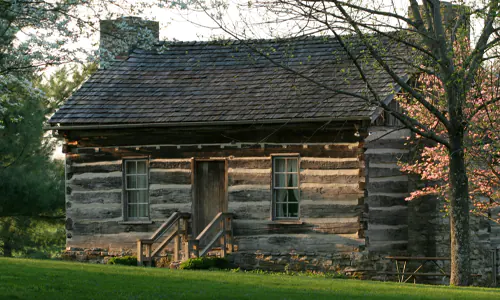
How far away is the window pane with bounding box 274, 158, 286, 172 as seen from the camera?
69.9 ft

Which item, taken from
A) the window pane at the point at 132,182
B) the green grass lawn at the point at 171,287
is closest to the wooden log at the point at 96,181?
the window pane at the point at 132,182

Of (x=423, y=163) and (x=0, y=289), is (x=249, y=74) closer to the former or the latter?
(x=423, y=163)

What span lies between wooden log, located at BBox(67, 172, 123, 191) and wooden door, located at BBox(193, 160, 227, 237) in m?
2.03

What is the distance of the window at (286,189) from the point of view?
832 inches

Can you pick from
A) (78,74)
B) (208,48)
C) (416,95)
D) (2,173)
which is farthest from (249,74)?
(78,74)

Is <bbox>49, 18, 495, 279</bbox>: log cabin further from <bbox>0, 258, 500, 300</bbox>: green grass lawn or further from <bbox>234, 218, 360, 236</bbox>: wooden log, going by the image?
<bbox>0, 258, 500, 300</bbox>: green grass lawn

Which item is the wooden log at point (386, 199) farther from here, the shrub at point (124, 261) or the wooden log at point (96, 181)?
the wooden log at point (96, 181)

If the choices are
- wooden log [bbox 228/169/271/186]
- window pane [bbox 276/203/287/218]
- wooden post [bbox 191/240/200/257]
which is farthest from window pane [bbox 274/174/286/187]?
wooden post [bbox 191/240/200/257]

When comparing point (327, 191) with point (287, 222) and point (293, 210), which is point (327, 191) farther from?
point (287, 222)

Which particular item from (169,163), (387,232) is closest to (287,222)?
(387,232)

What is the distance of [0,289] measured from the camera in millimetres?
12422

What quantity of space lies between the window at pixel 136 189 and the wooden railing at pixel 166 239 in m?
1.10

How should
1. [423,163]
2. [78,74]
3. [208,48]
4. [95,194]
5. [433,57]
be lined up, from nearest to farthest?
[433,57]
[423,163]
[95,194]
[208,48]
[78,74]

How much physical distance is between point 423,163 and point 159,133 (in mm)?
6388
